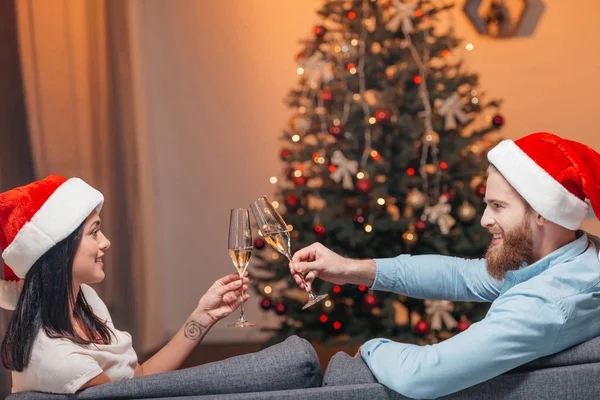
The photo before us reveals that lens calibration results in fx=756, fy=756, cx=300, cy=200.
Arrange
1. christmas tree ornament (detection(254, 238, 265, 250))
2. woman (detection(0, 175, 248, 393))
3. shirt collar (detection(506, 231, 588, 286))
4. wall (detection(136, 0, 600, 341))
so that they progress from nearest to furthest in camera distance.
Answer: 1. woman (detection(0, 175, 248, 393))
2. shirt collar (detection(506, 231, 588, 286))
3. christmas tree ornament (detection(254, 238, 265, 250))
4. wall (detection(136, 0, 600, 341))

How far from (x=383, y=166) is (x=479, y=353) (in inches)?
123

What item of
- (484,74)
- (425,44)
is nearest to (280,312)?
(425,44)

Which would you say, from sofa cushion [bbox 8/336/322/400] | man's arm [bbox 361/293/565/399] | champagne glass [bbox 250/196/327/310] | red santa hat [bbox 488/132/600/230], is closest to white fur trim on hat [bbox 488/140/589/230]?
red santa hat [bbox 488/132/600/230]

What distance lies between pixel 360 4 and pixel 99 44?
187 centimetres

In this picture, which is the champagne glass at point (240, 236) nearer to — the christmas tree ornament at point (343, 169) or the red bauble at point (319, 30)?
the christmas tree ornament at point (343, 169)

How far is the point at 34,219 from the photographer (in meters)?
1.93

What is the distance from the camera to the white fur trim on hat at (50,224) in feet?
6.25

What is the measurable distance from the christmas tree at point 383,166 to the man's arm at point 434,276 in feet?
7.29

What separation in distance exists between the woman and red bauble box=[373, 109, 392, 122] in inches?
109

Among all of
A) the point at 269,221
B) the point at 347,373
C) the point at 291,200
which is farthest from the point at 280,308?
the point at 347,373

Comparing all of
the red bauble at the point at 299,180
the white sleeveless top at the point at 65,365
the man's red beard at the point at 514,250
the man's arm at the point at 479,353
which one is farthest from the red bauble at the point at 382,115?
the man's arm at the point at 479,353

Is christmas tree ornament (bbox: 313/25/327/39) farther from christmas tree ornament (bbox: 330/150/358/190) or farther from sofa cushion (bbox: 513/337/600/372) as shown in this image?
sofa cushion (bbox: 513/337/600/372)

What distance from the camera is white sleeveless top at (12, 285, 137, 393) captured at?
162cm

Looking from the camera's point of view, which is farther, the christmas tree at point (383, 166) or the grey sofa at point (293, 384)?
the christmas tree at point (383, 166)
